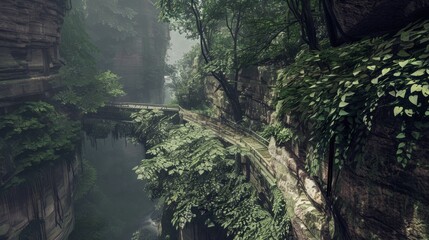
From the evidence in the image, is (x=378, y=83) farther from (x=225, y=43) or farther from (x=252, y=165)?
(x=225, y=43)

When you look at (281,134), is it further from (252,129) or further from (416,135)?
(252,129)

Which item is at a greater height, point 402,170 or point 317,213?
point 402,170

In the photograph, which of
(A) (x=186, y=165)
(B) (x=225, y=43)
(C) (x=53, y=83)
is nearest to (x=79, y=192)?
(C) (x=53, y=83)

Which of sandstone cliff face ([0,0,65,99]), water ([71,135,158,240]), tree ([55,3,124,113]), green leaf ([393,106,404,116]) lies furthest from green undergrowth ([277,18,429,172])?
water ([71,135,158,240])

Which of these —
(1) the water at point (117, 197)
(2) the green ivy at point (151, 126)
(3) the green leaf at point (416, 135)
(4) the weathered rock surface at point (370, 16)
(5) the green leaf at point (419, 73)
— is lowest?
(1) the water at point (117, 197)

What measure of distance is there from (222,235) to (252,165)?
4105 mm

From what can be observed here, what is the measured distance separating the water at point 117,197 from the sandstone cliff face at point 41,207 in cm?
485

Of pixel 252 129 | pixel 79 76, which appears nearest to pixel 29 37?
pixel 79 76

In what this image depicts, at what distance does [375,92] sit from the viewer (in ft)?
19.3

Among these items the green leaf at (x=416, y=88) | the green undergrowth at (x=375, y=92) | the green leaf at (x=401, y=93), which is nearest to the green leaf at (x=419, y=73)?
the green undergrowth at (x=375, y=92)

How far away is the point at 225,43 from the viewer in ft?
75.0

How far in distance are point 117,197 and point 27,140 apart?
78.5 ft

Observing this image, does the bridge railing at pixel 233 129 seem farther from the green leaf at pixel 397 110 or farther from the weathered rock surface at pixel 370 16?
the green leaf at pixel 397 110

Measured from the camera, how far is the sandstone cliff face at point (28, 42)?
17.2 metres
